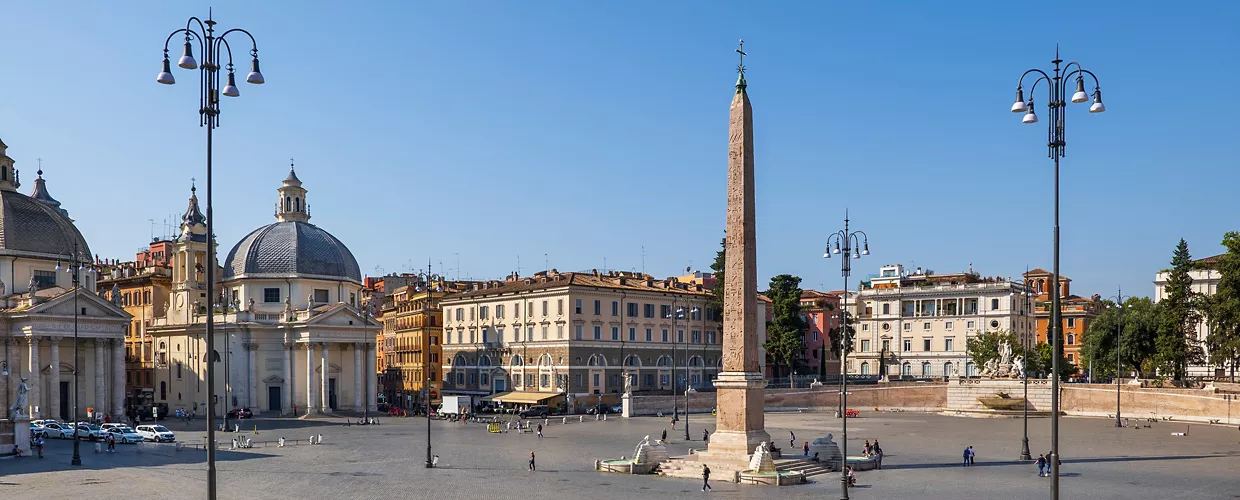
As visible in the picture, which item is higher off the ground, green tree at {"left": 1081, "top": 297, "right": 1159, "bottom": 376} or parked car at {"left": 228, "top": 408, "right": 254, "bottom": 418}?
green tree at {"left": 1081, "top": 297, "right": 1159, "bottom": 376}

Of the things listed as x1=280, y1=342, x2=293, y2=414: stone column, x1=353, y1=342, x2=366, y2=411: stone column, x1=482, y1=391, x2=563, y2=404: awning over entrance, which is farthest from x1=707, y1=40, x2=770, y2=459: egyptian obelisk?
x1=280, y1=342, x2=293, y2=414: stone column

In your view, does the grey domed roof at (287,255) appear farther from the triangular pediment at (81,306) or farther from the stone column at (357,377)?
the triangular pediment at (81,306)

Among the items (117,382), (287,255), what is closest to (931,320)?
(287,255)

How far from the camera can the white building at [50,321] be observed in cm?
5588

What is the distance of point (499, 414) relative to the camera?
65.8 metres

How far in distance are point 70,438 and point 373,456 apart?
17663 millimetres

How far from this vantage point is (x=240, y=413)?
62875 mm

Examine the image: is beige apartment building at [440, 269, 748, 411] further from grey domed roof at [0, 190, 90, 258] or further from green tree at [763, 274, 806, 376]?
grey domed roof at [0, 190, 90, 258]

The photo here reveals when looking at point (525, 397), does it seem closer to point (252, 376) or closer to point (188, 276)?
point (252, 376)

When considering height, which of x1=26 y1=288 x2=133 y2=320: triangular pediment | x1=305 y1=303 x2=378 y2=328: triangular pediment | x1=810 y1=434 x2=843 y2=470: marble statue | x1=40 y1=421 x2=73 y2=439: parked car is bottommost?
x1=40 y1=421 x2=73 y2=439: parked car

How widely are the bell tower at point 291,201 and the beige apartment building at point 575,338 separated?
12131 mm

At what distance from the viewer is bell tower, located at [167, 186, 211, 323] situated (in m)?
70.1

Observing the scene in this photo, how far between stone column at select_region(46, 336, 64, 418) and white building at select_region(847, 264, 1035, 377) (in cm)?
5783

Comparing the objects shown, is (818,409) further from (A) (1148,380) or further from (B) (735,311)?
(B) (735,311)
